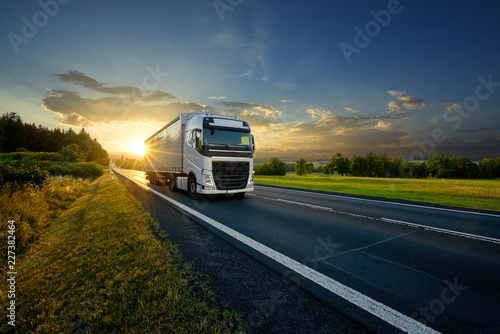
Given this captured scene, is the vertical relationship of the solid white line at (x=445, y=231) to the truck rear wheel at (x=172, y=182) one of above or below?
below

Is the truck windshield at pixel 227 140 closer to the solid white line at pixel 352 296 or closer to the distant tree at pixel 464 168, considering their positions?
the solid white line at pixel 352 296

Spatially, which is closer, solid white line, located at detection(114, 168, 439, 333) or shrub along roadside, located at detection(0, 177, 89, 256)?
solid white line, located at detection(114, 168, 439, 333)

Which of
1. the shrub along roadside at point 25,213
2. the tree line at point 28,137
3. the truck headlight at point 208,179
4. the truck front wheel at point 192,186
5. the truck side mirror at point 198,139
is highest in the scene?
the tree line at point 28,137

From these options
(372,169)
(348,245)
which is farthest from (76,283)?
(372,169)

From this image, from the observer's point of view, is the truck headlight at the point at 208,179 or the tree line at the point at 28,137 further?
the tree line at the point at 28,137

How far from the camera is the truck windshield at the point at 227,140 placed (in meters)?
9.19

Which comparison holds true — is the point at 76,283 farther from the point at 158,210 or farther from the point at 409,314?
the point at 158,210

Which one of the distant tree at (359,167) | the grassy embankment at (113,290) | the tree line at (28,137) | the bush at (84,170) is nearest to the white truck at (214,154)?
the grassy embankment at (113,290)

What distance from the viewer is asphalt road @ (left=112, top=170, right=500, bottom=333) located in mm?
2109

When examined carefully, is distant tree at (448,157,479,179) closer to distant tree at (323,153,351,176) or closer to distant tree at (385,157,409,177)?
distant tree at (385,157,409,177)

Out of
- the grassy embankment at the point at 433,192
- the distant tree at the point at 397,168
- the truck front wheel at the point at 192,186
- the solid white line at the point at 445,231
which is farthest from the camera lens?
the distant tree at the point at 397,168

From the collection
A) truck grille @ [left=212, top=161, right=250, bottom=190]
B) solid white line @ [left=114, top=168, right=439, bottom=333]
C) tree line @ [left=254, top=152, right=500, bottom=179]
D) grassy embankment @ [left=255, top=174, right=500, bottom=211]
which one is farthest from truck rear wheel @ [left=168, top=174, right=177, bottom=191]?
tree line @ [left=254, top=152, right=500, bottom=179]

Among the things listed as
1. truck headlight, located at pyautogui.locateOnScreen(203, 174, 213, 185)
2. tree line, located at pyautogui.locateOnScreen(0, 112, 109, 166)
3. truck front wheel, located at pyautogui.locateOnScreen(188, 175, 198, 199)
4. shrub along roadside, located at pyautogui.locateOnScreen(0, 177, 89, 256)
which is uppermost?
tree line, located at pyautogui.locateOnScreen(0, 112, 109, 166)

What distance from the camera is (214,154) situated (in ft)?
29.4
